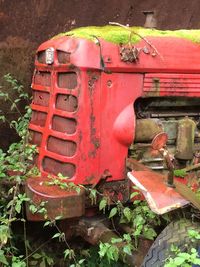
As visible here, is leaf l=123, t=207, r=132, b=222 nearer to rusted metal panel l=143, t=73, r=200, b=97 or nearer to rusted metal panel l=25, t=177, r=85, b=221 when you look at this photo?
rusted metal panel l=25, t=177, r=85, b=221

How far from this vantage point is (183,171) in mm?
3604

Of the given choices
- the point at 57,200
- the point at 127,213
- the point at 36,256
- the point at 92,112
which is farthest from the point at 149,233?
the point at 36,256

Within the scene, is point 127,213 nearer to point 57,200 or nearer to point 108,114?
point 57,200

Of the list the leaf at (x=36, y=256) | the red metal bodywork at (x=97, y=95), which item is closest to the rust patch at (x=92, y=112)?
the red metal bodywork at (x=97, y=95)

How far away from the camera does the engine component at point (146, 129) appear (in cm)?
357

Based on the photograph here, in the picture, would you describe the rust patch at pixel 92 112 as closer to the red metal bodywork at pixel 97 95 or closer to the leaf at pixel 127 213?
the red metal bodywork at pixel 97 95

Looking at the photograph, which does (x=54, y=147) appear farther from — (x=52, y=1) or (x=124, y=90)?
(x=52, y=1)

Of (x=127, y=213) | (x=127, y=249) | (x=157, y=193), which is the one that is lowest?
(x=127, y=249)

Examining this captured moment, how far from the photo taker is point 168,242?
299 centimetres

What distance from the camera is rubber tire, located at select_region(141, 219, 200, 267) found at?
2.94m

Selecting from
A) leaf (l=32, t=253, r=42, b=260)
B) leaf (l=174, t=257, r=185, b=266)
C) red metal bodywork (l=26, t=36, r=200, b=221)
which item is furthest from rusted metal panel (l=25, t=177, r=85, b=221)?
leaf (l=174, t=257, r=185, b=266)

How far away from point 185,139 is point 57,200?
3.34ft

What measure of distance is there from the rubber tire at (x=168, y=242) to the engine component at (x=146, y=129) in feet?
2.26

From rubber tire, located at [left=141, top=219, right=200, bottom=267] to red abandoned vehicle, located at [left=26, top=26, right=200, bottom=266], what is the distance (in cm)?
26
